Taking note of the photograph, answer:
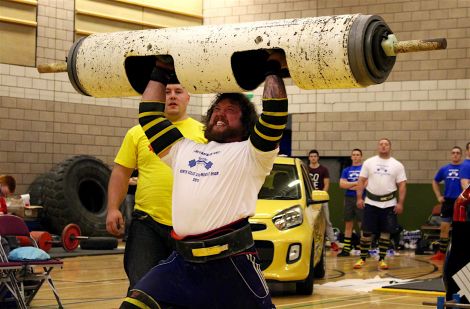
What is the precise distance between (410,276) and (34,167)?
7942 millimetres

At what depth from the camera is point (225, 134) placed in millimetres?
4996

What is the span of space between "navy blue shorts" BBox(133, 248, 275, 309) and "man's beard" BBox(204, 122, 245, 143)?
2.25 ft

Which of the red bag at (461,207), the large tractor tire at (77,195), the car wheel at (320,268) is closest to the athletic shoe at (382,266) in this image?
the car wheel at (320,268)

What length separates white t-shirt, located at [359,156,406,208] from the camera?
13.6 m

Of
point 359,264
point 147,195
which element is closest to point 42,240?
point 359,264

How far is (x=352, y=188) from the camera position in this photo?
648 inches

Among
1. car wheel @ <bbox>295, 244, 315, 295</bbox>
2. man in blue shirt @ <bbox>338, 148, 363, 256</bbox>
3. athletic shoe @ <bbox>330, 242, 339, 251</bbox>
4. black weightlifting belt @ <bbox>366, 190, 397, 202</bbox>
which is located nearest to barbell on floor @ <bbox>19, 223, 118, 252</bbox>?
car wheel @ <bbox>295, 244, 315, 295</bbox>

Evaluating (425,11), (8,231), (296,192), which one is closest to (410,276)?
(296,192)

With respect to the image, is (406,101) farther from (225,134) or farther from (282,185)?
(225,134)

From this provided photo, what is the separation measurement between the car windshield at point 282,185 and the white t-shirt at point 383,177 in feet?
9.32

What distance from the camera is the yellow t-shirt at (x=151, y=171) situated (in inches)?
236

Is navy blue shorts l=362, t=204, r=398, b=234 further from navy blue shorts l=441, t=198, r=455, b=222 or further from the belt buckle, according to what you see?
the belt buckle

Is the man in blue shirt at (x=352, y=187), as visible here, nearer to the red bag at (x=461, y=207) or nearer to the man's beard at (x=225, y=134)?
the red bag at (x=461, y=207)

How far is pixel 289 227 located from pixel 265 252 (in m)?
0.43
